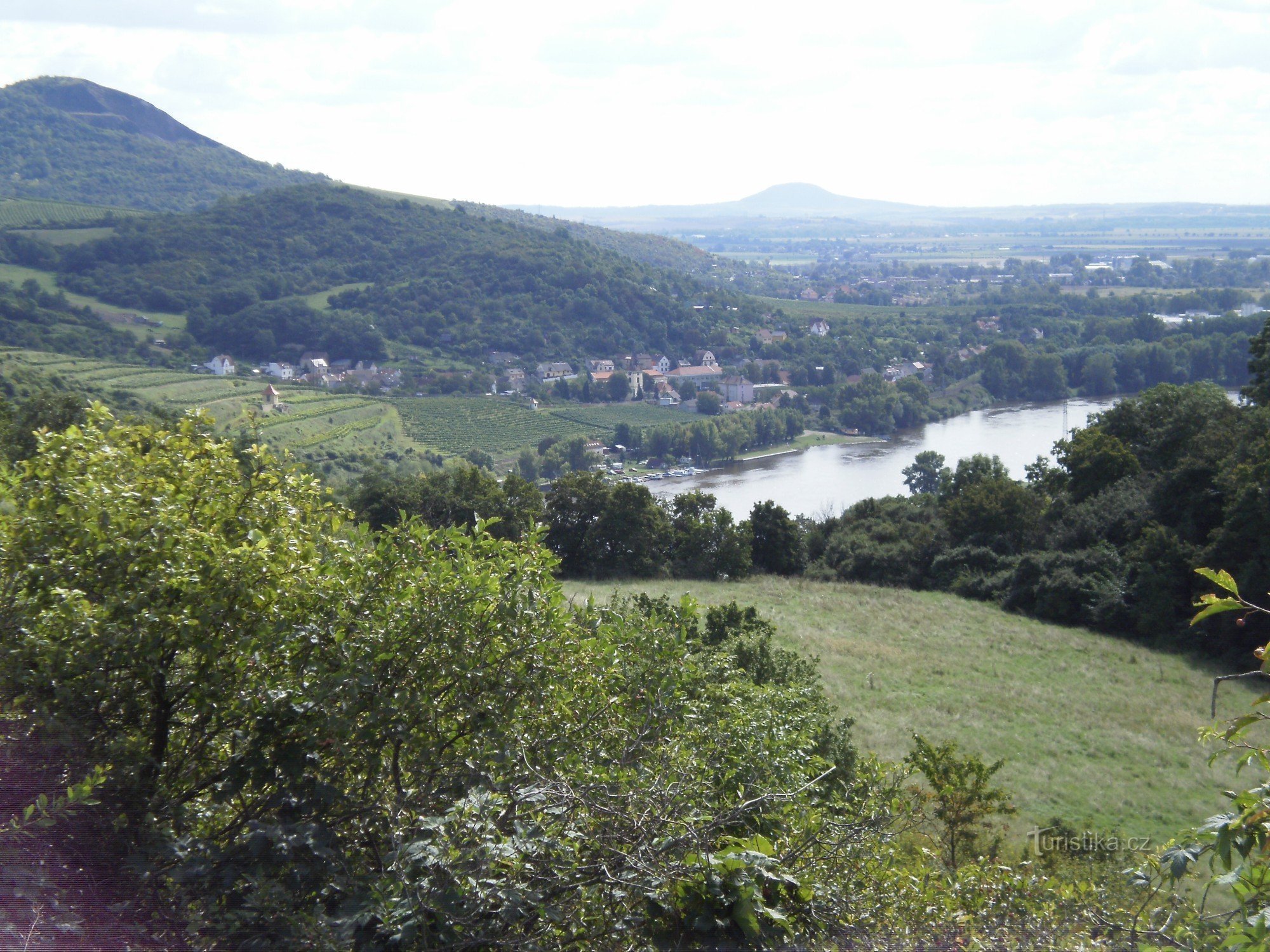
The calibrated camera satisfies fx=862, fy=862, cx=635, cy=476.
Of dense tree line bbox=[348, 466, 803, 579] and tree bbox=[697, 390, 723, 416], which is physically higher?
dense tree line bbox=[348, 466, 803, 579]

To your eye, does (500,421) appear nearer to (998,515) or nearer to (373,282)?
(373,282)

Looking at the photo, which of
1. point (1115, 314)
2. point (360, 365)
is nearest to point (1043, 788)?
point (360, 365)

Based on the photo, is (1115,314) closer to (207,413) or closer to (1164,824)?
(1164,824)

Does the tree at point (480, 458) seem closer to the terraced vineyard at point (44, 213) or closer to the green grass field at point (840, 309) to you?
the green grass field at point (840, 309)

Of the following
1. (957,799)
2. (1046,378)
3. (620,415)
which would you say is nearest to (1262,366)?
(957,799)

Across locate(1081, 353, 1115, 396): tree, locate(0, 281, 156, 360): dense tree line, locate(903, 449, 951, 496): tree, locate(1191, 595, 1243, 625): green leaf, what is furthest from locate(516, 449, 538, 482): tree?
locate(1081, 353, 1115, 396): tree

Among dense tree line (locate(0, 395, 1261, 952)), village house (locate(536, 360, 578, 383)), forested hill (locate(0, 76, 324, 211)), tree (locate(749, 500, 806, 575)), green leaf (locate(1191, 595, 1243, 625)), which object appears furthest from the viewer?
forested hill (locate(0, 76, 324, 211))

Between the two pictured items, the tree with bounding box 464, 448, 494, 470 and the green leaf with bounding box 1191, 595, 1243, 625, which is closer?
the green leaf with bounding box 1191, 595, 1243, 625

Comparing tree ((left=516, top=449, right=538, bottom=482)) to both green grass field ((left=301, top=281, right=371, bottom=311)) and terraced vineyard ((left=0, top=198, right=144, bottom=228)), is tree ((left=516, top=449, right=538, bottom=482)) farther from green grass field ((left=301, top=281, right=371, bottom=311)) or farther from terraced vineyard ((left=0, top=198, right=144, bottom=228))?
terraced vineyard ((left=0, top=198, right=144, bottom=228))
